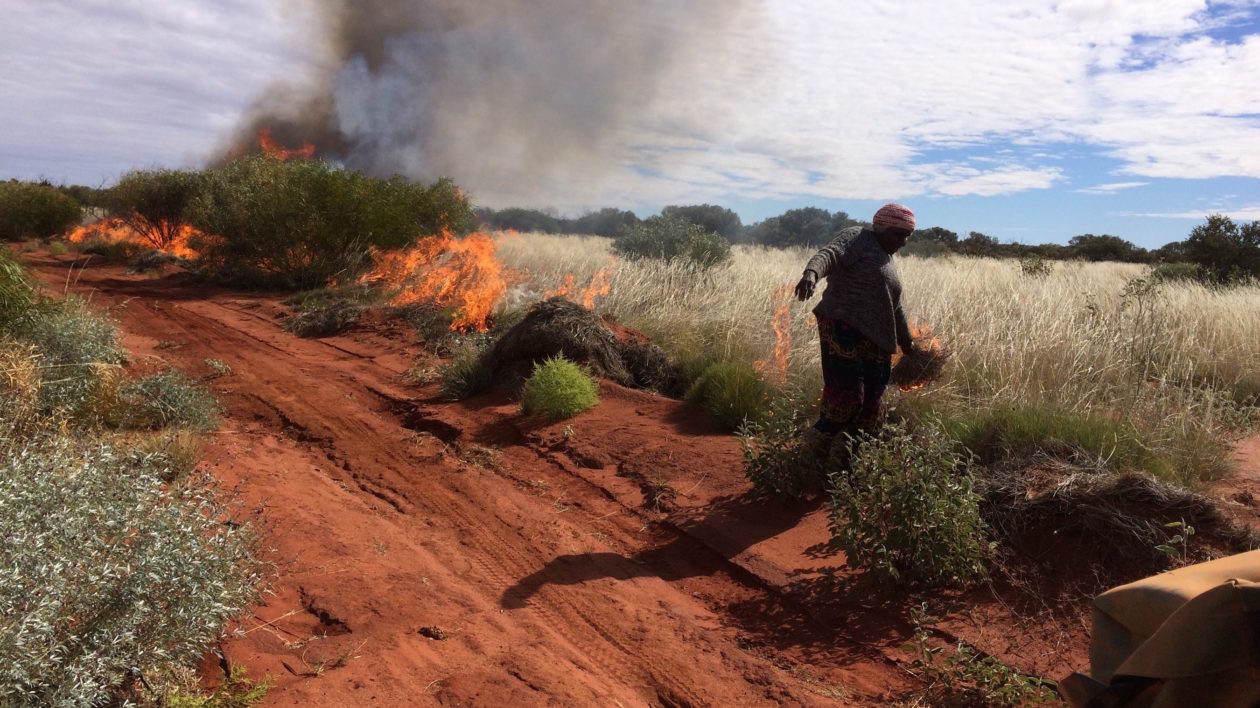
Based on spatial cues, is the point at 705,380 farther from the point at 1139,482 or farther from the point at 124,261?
the point at 124,261

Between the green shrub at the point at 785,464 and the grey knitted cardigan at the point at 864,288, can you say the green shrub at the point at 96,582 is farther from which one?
the grey knitted cardigan at the point at 864,288

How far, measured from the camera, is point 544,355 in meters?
8.30

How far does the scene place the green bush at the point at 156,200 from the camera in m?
22.8

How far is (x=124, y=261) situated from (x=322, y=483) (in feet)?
67.7

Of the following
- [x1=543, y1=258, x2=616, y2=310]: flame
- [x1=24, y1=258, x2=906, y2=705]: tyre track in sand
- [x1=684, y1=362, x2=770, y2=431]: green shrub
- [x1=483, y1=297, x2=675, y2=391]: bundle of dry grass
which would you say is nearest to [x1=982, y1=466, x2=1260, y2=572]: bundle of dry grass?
[x1=24, y1=258, x2=906, y2=705]: tyre track in sand

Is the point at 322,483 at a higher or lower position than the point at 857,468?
lower

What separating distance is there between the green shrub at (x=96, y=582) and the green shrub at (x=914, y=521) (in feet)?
9.56

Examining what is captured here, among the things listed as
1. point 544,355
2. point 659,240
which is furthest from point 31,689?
point 659,240

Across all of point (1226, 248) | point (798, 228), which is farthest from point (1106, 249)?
point (1226, 248)

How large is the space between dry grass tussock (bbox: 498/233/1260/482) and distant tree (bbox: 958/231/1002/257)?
19.3 m

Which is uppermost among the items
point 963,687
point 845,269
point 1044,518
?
point 845,269

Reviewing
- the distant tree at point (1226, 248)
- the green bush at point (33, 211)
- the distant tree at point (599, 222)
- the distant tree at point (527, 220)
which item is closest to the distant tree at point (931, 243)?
the distant tree at point (1226, 248)

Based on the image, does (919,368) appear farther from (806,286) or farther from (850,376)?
(806,286)

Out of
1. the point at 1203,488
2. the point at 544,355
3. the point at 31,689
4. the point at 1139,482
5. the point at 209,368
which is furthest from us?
the point at 209,368
